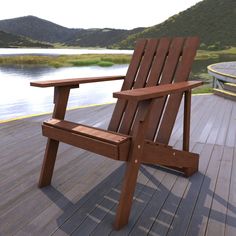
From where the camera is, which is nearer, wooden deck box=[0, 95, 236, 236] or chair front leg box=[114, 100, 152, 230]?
chair front leg box=[114, 100, 152, 230]

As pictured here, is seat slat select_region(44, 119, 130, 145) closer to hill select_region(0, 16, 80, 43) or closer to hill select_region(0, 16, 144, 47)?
hill select_region(0, 16, 144, 47)

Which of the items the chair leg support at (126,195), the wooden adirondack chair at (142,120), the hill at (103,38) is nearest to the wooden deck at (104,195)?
the chair leg support at (126,195)

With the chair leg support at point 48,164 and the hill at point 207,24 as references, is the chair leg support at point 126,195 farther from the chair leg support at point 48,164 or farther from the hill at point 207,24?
the hill at point 207,24

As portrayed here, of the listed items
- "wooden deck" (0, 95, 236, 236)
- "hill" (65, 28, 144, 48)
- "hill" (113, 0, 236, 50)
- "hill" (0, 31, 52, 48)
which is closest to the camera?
"wooden deck" (0, 95, 236, 236)

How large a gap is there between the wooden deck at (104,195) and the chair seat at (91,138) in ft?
1.51

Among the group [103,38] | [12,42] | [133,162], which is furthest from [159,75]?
[103,38]

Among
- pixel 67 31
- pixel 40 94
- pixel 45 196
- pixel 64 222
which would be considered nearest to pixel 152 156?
pixel 64 222

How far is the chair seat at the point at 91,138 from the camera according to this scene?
1956 mm

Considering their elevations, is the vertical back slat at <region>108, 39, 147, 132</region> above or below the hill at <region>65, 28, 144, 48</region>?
above

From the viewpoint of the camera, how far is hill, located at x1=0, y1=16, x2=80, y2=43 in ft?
573

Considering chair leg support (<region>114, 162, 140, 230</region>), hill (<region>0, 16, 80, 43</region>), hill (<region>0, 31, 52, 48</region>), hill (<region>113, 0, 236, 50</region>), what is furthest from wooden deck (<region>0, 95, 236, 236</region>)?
hill (<region>0, 16, 80, 43</region>)

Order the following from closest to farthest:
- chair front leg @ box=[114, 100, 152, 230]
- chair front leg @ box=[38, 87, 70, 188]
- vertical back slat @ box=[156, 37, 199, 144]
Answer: chair front leg @ box=[114, 100, 152, 230]
chair front leg @ box=[38, 87, 70, 188]
vertical back slat @ box=[156, 37, 199, 144]

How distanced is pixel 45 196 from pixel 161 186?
936mm

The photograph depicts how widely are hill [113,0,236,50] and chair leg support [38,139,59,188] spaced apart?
257 feet
